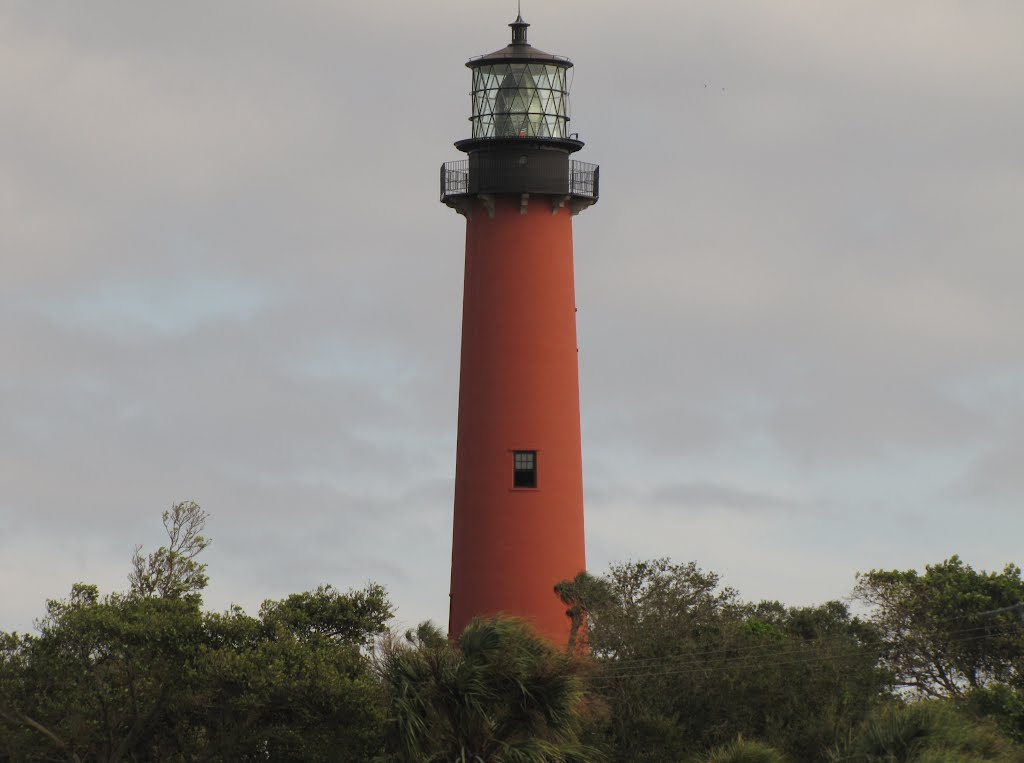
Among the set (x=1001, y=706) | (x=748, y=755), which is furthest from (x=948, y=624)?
(x=748, y=755)

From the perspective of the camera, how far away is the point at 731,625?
46375mm

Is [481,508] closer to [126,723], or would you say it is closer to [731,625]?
[731,625]

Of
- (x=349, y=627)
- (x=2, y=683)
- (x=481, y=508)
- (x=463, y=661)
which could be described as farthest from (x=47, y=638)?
(x=481, y=508)

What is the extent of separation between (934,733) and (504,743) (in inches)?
304

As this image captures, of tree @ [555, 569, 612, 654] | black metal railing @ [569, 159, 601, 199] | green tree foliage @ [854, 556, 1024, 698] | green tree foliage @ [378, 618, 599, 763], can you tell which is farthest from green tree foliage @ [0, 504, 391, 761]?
green tree foliage @ [854, 556, 1024, 698]

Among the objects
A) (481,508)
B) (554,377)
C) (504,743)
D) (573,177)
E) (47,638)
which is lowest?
(504,743)

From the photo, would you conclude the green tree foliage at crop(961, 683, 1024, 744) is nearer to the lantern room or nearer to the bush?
the bush

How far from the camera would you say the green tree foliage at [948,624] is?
58.5 m

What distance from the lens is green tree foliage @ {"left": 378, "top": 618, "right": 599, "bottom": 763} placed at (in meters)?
32.8

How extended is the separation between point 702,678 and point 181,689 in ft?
41.5

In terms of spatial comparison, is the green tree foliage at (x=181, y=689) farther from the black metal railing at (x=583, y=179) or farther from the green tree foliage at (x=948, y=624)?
the green tree foliage at (x=948, y=624)

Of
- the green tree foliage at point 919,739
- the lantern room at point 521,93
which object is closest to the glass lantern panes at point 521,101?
the lantern room at point 521,93

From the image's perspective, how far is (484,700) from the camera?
109ft

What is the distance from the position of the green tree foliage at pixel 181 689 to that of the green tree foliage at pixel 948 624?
80.4 ft
